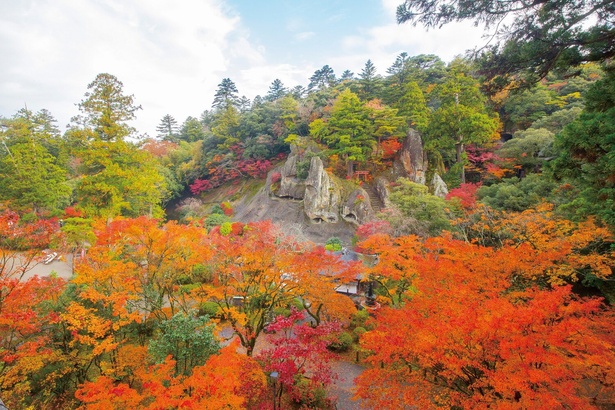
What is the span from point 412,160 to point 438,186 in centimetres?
338

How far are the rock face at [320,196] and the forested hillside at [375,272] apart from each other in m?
0.29

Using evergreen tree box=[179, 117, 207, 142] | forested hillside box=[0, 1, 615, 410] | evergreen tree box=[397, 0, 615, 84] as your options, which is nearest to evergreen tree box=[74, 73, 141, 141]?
forested hillside box=[0, 1, 615, 410]

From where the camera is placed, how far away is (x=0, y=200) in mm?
22484

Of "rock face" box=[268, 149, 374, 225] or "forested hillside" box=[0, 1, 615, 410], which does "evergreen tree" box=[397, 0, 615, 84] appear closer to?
"forested hillside" box=[0, 1, 615, 410]

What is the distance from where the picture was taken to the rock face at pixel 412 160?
84.3 feet

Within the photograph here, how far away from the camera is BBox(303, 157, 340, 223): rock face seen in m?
25.7

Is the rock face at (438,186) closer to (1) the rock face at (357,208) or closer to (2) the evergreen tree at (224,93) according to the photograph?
(1) the rock face at (357,208)

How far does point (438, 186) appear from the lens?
Result: 24172 mm

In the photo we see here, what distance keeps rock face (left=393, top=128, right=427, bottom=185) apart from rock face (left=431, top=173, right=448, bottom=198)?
102 centimetres

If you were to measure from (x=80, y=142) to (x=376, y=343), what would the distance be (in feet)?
55.4

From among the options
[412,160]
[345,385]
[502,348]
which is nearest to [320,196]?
[412,160]

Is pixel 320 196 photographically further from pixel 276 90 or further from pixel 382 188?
pixel 276 90

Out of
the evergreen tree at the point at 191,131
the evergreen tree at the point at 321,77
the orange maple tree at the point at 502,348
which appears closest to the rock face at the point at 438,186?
the orange maple tree at the point at 502,348

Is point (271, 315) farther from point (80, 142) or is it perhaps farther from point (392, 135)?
point (392, 135)
